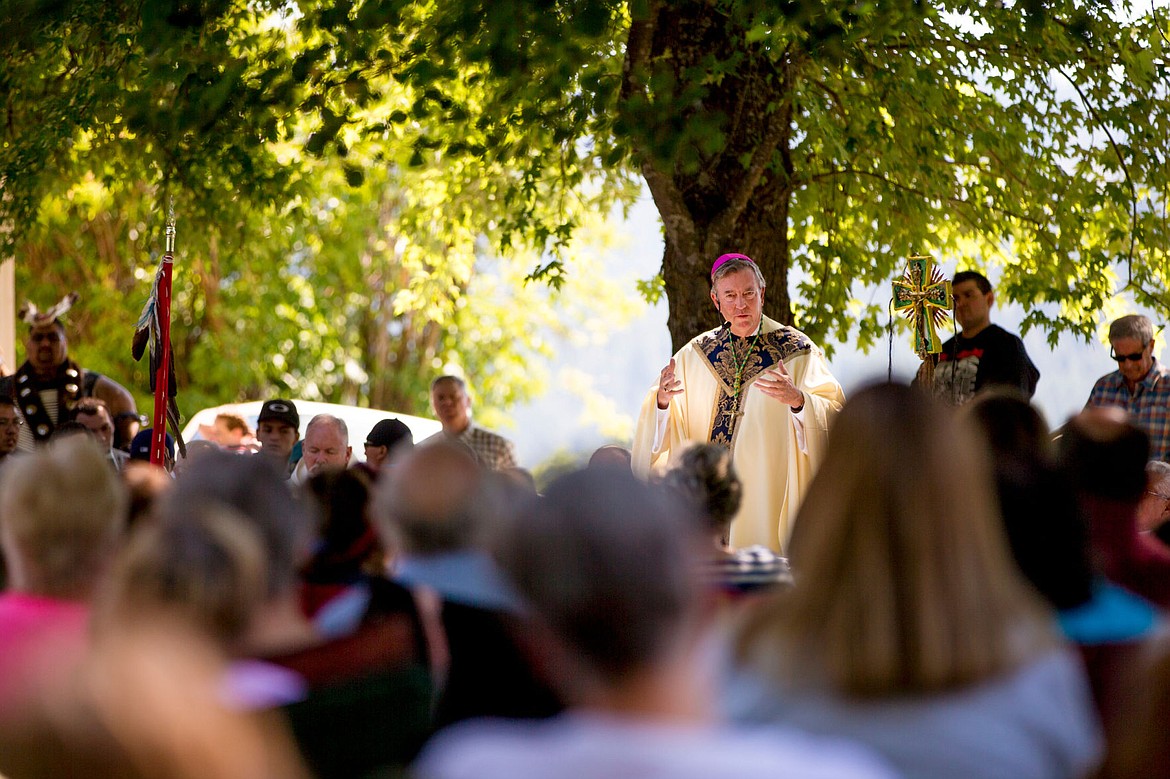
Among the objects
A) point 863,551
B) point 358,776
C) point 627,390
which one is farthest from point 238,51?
point 627,390

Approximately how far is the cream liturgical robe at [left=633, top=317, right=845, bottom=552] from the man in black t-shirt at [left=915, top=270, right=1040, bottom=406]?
1028mm

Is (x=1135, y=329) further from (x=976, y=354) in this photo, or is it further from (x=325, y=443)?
(x=325, y=443)

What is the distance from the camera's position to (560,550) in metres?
1.89

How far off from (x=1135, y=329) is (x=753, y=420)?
7.60 feet

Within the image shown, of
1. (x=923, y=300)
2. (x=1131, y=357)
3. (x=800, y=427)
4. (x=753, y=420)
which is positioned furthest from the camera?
(x=1131, y=357)

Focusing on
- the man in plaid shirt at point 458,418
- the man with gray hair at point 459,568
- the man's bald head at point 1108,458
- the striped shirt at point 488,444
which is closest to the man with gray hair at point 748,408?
the striped shirt at point 488,444

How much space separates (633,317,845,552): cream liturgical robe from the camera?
7.23m

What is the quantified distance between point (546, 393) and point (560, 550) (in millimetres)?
25466

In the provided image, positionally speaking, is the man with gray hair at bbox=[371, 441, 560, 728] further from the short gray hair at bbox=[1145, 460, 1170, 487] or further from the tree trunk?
the tree trunk

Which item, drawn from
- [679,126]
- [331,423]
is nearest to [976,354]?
[679,126]

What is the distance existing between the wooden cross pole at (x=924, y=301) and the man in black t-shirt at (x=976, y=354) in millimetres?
654

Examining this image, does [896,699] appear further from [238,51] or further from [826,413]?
[238,51]

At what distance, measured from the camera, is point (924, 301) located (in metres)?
7.30

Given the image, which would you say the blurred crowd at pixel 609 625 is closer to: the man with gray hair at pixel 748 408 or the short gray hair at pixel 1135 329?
the man with gray hair at pixel 748 408
